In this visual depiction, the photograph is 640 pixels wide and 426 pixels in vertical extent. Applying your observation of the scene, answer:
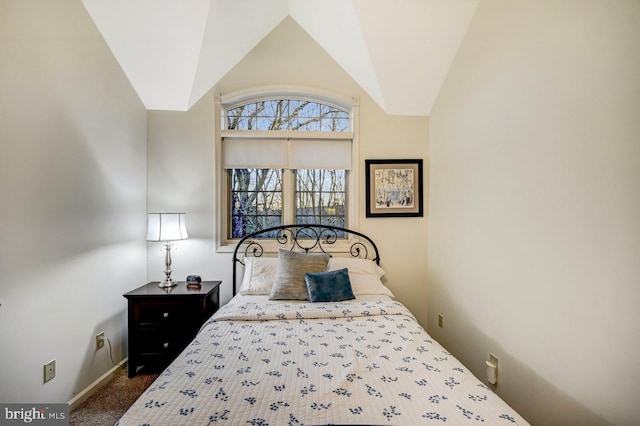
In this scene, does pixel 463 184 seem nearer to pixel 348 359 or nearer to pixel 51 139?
pixel 348 359

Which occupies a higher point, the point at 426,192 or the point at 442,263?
the point at 426,192

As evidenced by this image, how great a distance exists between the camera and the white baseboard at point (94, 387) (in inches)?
80.1

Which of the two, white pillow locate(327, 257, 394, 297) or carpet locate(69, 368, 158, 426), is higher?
white pillow locate(327, 257, 394, 297)

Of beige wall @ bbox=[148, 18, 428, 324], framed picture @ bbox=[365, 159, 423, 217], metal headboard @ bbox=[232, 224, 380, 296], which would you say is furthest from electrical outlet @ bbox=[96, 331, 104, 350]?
framed picture @ bbox=[365, 159, 423, 217]

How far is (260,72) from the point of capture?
119 inches

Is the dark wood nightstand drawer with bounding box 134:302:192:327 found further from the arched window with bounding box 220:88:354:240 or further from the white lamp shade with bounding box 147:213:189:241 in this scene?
the arched window with bounding box 220:88:354:240

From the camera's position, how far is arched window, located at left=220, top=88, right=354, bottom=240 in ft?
10.1

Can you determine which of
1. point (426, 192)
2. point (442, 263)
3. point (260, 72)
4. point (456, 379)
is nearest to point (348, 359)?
point (456, 379)

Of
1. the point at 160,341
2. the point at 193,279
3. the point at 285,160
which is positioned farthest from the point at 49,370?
the point at 285,160

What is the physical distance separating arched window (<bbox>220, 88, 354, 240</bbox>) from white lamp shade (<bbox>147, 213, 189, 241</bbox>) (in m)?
0.54

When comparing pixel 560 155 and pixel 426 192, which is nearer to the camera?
pixel 560 155

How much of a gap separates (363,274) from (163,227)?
1.74 m

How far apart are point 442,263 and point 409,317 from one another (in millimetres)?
893

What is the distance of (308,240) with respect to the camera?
3.12 m
